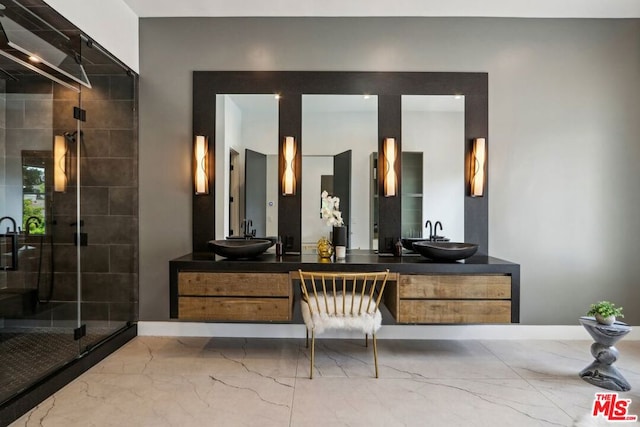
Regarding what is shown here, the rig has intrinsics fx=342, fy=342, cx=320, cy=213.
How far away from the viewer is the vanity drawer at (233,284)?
9.11ft

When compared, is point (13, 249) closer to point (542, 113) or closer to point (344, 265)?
point (344, 265)

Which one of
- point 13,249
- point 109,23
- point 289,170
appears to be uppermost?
point 109,23

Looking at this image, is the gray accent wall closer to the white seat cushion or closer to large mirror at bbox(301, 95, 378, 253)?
large mirror at bbox(301, 95, 378, 253)

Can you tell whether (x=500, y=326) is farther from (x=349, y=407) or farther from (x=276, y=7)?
(x=276, y=7)

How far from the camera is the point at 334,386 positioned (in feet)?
8.09

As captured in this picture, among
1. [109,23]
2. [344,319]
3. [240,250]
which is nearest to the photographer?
[344,319]

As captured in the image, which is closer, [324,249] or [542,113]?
[324,249]

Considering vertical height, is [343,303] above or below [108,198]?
below

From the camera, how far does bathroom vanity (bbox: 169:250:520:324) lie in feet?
8.99

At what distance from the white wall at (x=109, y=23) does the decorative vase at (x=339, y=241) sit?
2.54m

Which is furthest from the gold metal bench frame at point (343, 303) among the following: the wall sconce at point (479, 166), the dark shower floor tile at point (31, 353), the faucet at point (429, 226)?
the dark shower floor tile at point (31, 353)

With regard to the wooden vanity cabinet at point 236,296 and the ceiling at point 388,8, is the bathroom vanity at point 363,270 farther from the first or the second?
the ceiling at point 388,8

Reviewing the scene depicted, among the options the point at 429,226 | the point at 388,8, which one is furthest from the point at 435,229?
the point at 388,8

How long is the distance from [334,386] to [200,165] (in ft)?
7.57
